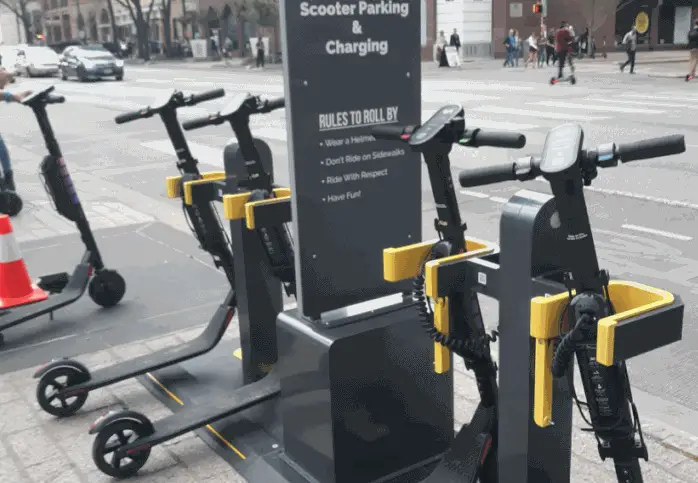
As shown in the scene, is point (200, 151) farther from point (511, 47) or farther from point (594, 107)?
point (511, 47)

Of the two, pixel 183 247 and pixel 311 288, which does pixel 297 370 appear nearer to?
pixel 311 288

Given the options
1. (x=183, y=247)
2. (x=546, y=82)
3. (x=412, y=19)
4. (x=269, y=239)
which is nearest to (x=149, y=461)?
(x=269, y=239)

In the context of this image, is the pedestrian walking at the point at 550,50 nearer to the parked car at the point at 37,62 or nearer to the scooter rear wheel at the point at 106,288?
the parked car at the point at 37,62

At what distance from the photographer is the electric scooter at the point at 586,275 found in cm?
213

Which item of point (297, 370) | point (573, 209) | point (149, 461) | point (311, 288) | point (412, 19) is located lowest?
point (149, 461)

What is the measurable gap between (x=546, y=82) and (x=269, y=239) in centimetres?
2194

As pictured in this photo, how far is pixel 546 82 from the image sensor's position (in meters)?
24.4

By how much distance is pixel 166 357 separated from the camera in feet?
15.1

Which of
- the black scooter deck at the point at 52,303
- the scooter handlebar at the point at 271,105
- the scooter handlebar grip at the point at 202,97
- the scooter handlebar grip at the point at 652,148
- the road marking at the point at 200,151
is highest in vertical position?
the scooter handlebar grip at the point at 202,97

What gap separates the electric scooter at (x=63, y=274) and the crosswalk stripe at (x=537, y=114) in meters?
11.2

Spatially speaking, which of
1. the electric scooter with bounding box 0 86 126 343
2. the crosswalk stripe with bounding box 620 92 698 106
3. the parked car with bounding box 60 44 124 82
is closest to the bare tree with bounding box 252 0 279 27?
the parked car with bounding box 60 44 124 82

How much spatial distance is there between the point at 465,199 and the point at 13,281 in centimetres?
529

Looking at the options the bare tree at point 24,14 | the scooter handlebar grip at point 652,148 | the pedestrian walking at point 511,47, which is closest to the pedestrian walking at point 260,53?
the pedestrian walking at point 511,47

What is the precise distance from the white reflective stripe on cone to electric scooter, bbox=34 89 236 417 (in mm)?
1438
